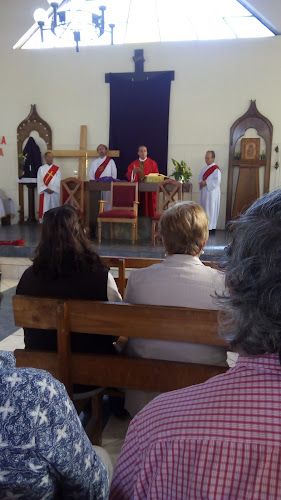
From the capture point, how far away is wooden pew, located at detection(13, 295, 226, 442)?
4.83 ft

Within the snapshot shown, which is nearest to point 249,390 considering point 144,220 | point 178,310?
point 178,310

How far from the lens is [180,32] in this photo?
844 cm

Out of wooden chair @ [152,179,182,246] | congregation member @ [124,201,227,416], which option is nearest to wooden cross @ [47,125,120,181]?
wooden chair @ [152,179,182,246]

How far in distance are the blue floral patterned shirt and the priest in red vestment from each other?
6335 mm

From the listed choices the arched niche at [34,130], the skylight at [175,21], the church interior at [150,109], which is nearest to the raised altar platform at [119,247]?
the church interior at [150,109]

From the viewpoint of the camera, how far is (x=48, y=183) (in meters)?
8.47

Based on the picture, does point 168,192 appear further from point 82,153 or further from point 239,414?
point 239,414

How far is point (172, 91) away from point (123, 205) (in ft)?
10.7

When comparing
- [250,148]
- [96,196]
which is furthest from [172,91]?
[96,196]

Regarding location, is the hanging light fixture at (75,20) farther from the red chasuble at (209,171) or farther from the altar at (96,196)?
the red chasuble at (209,171)

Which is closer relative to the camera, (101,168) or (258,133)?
(258,133)

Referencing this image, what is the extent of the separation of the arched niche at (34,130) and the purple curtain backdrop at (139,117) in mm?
1396

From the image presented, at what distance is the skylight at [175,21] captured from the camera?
8.16 metres

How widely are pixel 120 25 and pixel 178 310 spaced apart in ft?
28.4
